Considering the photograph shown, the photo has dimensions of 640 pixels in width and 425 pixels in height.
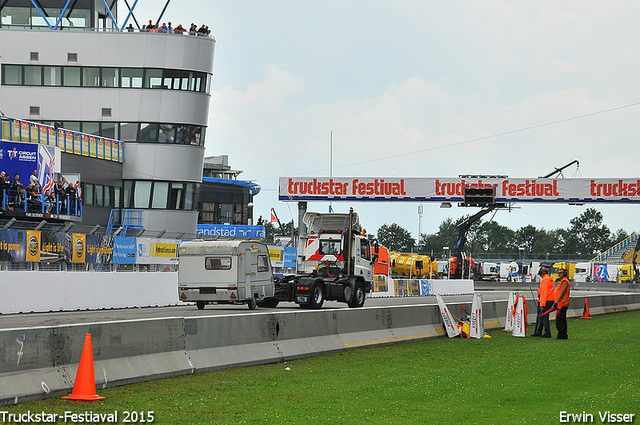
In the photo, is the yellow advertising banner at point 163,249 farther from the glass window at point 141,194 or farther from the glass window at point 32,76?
the glass window at point 32,76

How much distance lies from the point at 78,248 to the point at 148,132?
23.3 metres

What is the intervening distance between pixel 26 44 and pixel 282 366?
154ft

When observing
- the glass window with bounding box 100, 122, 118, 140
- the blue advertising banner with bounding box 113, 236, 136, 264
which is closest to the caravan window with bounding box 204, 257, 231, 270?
the blue advertising banner with bounding box 113, 236, 136, 264

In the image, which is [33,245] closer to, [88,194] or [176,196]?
[88,194]

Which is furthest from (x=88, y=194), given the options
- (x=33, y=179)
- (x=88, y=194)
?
(x=33, y=179)

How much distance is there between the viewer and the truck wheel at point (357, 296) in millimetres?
29156

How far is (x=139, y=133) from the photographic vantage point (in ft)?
185

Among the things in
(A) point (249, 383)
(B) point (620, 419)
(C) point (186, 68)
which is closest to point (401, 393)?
(A) point (249, 383)

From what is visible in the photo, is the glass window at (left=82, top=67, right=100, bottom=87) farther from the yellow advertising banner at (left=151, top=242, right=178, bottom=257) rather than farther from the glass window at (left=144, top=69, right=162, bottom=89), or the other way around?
the yellow advertising banner at (left=151, top=242, right=178, bottom=257)

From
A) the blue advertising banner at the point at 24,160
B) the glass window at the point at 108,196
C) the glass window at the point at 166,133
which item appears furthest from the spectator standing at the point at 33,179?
the glass window at the point at 166,133

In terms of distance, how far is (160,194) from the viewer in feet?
188

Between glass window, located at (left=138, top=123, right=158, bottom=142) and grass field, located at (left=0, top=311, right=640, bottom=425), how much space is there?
4280 centimetres

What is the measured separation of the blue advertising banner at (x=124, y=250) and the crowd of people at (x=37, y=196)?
7.03 m

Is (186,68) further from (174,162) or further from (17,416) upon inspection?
(17,416)
